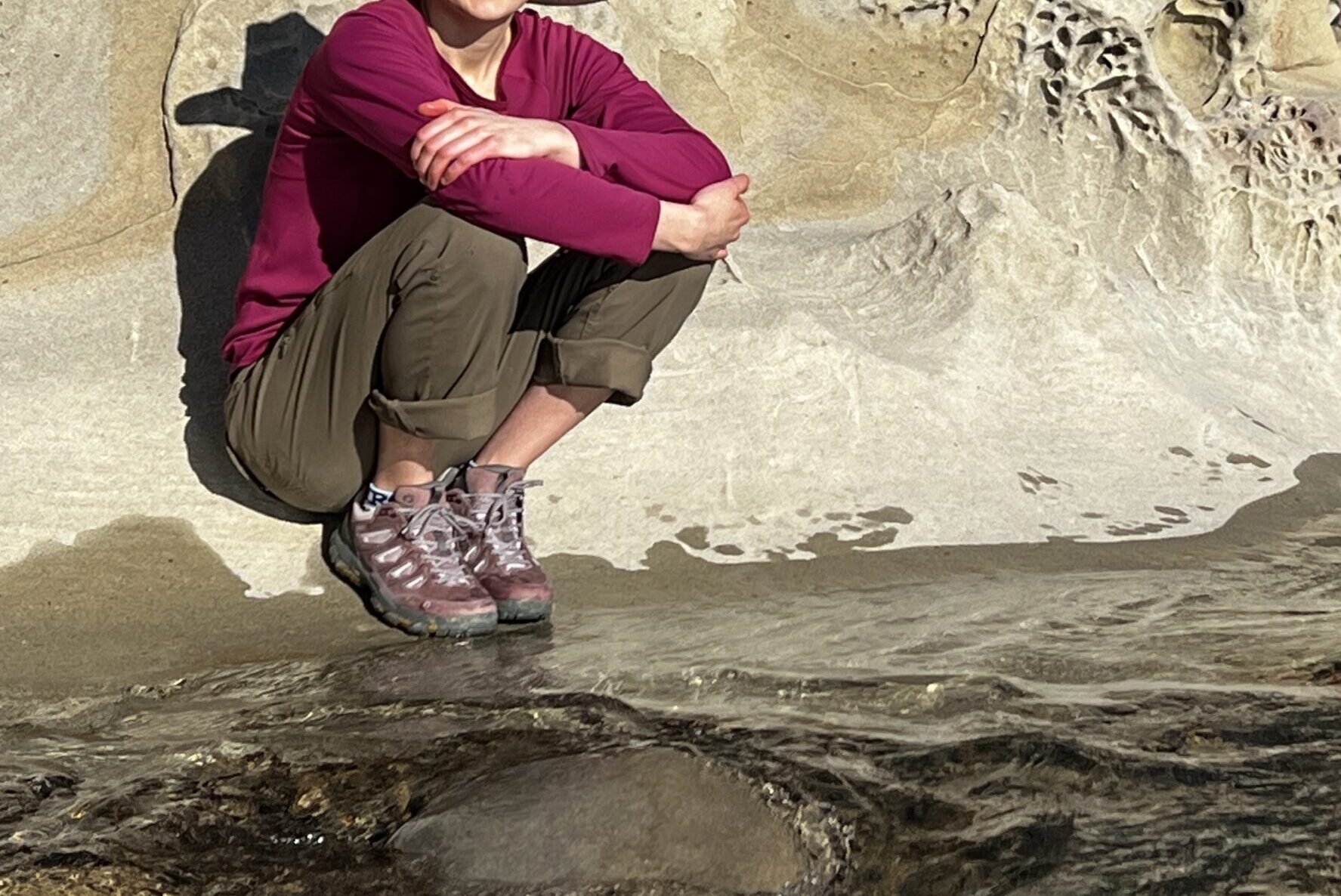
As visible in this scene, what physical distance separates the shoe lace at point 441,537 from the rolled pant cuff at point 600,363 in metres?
0.30

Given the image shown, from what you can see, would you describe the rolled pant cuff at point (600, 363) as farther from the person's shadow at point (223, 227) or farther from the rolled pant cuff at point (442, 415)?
the person's shadow at point (223, 227)

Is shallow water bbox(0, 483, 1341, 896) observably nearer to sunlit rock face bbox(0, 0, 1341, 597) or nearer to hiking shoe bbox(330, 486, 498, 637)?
hiking shoe bbox(330, 486, 498, 637)

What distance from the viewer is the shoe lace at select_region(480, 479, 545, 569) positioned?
2674 millimetres

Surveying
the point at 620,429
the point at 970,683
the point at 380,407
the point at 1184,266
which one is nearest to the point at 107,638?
the point at 380,407

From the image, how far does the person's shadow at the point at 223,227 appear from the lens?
9.77 feet

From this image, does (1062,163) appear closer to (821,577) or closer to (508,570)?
(821,577)

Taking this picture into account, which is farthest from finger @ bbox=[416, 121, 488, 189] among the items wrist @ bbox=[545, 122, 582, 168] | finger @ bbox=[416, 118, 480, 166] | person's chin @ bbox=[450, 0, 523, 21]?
person's chin @ bbox=[450, 0, 523, 21]

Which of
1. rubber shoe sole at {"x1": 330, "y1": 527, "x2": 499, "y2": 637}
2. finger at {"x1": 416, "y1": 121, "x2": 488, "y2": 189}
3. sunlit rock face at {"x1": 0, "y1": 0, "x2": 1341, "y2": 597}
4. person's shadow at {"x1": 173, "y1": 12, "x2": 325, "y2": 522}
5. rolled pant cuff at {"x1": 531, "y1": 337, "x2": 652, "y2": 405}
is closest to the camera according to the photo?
finger at {"x1": 416, "y1": 121, "x2": 488, "y2": 189}

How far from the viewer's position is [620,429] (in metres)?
3.26

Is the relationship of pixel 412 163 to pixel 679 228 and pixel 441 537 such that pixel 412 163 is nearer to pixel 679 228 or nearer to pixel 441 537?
pixel 679 228

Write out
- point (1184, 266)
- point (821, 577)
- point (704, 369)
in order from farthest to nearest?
point (1184, 266) → point (704, 369) → point (821, 577)

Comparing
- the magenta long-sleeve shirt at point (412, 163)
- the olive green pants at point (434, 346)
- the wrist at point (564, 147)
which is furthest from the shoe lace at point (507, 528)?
the wrist at point (564, 147)

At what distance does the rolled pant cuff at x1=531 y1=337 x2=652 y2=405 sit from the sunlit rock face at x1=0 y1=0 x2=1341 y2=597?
0.43 metres

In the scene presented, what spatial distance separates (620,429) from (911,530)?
0.64m
